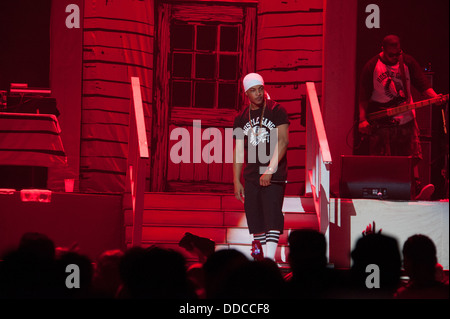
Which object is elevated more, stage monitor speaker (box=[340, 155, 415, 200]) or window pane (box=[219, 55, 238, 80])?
window pane (box=[219, 55, 238, 80])

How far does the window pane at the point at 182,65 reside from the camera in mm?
9562

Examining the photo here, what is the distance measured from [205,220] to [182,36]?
131 inches

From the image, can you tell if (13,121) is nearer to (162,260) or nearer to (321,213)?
(321,213)

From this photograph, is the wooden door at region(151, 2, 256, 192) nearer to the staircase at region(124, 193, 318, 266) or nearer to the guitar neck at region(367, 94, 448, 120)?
the staircase at region(124, 193, 318, 266)

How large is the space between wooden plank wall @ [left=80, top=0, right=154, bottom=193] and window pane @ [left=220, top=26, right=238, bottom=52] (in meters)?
1.22

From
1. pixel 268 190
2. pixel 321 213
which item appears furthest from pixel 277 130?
pixel 321 213

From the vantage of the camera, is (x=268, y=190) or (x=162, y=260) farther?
(x=268, y=190)

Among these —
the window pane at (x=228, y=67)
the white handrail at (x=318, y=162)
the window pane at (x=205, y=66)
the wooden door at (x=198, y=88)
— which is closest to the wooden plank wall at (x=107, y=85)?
the wooden door at (x=198, y=88)

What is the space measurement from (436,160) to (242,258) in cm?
594

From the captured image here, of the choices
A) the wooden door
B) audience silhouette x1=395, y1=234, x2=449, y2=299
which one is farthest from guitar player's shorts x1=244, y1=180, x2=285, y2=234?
the wooden door

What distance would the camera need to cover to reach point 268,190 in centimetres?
612

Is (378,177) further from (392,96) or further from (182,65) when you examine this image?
(182,65)

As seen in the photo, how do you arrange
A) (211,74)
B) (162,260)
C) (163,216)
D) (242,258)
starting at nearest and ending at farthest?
(162,260), (242,258), (163,216), (211,74)

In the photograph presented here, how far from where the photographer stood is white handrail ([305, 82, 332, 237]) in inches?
265
